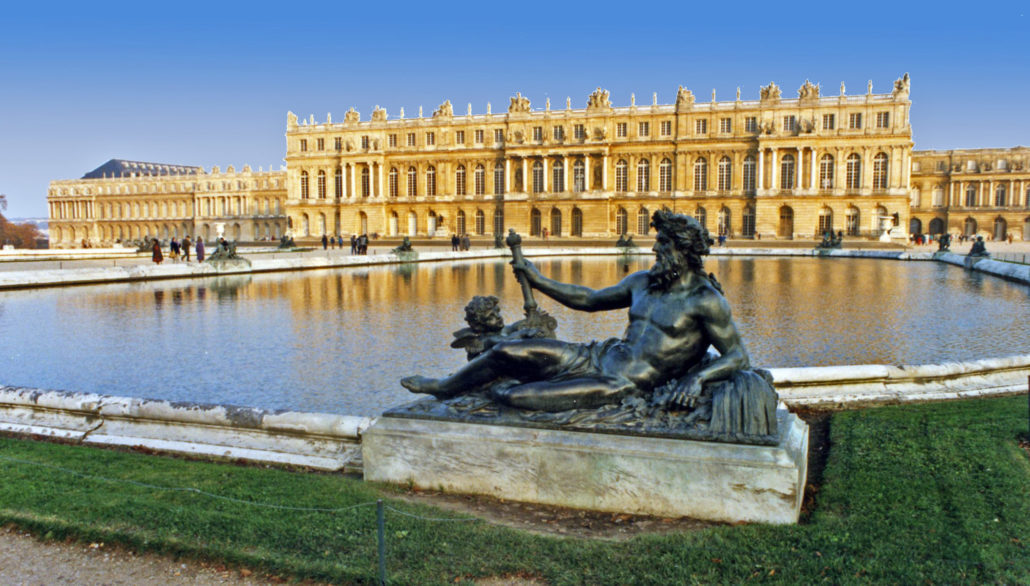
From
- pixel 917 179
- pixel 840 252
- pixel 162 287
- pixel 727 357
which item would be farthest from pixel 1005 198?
pixel 727 357

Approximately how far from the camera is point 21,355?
411 inches

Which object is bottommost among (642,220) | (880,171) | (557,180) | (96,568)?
(96,568)

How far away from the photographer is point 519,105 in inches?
2665

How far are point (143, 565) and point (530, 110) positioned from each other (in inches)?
2604

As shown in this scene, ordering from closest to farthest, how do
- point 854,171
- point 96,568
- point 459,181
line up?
point 96,568, point 854,171, point 459,181

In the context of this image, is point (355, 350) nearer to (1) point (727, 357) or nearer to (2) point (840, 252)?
(1) point (727, 357)

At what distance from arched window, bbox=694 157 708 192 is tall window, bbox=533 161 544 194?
13.2m

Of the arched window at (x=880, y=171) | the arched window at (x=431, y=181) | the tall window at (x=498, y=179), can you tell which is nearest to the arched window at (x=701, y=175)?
the arched window at (x=880, y=171)

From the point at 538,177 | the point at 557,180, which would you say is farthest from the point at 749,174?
the point at 538,177

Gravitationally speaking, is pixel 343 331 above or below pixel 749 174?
below

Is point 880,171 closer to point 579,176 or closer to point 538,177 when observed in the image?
point 579,176

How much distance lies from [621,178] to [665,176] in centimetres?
381

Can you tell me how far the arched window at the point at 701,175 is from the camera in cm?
6394

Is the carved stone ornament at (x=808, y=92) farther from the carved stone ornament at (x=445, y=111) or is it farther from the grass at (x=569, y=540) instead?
the grass at (x=569, y=540)
